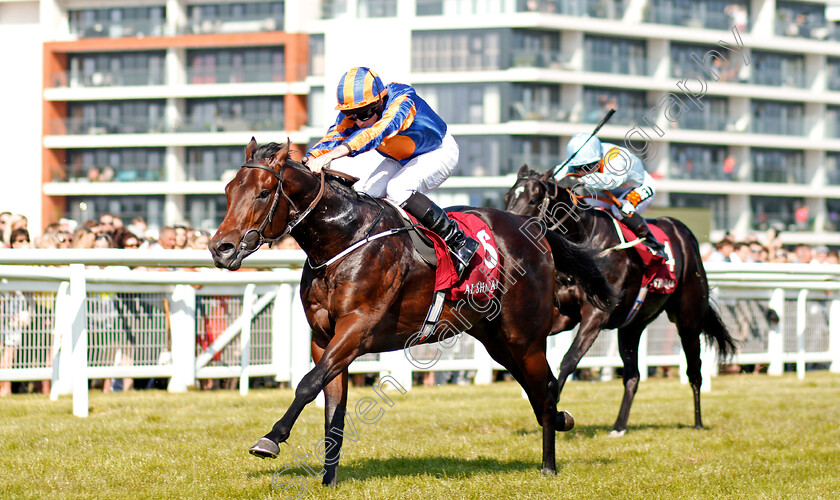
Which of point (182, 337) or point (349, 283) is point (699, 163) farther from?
point (349, 283)

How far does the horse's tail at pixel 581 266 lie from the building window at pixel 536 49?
32118 millimetres

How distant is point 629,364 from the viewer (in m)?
7.37

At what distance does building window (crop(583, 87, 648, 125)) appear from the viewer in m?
39.1

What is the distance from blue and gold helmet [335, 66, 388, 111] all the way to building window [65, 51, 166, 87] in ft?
131

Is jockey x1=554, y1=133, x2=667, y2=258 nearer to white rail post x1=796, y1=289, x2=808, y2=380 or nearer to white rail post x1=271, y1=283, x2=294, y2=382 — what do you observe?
white rail post x1=271, y1=283, x2=294, y2=382

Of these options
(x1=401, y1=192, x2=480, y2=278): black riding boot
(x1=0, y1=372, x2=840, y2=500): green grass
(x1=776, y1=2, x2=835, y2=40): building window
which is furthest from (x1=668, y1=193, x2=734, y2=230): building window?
(x1=401, y1=192, x2=480, y2=278): black riding boot

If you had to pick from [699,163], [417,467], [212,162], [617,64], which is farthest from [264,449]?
[699,163]

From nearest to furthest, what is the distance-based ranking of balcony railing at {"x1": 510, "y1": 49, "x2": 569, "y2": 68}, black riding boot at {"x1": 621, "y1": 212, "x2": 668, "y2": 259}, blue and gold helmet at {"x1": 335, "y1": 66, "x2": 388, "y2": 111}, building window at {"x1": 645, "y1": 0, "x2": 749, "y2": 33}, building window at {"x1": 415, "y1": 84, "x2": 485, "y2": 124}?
blue and gold helmet at {"x1": 335, "y1": 66, "x2": 388, "y2": 111} → black riding boot at {"x1": 621, "y1": 212, "x2": 668, "y2": 259} → building window at {"x1": 415, "y1": 84, "x2": 485, "y2": 124} → balcony railing at {"x1": 510, "y1": 49, "x2": 569, "y2": 68} → building window at {"x1": 645, "y1": 0, "x2": 749, "y2": 33}

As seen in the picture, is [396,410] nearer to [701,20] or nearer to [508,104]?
[508,104]

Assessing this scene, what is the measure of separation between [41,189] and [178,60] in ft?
27.3

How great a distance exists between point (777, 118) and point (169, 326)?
41429 mm

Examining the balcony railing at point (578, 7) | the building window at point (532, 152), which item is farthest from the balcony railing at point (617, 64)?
the building window at point (532, 152)

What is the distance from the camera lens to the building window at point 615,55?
39.9 meters

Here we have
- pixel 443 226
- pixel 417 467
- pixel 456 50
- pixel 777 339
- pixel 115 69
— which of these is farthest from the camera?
pixel 115 69
